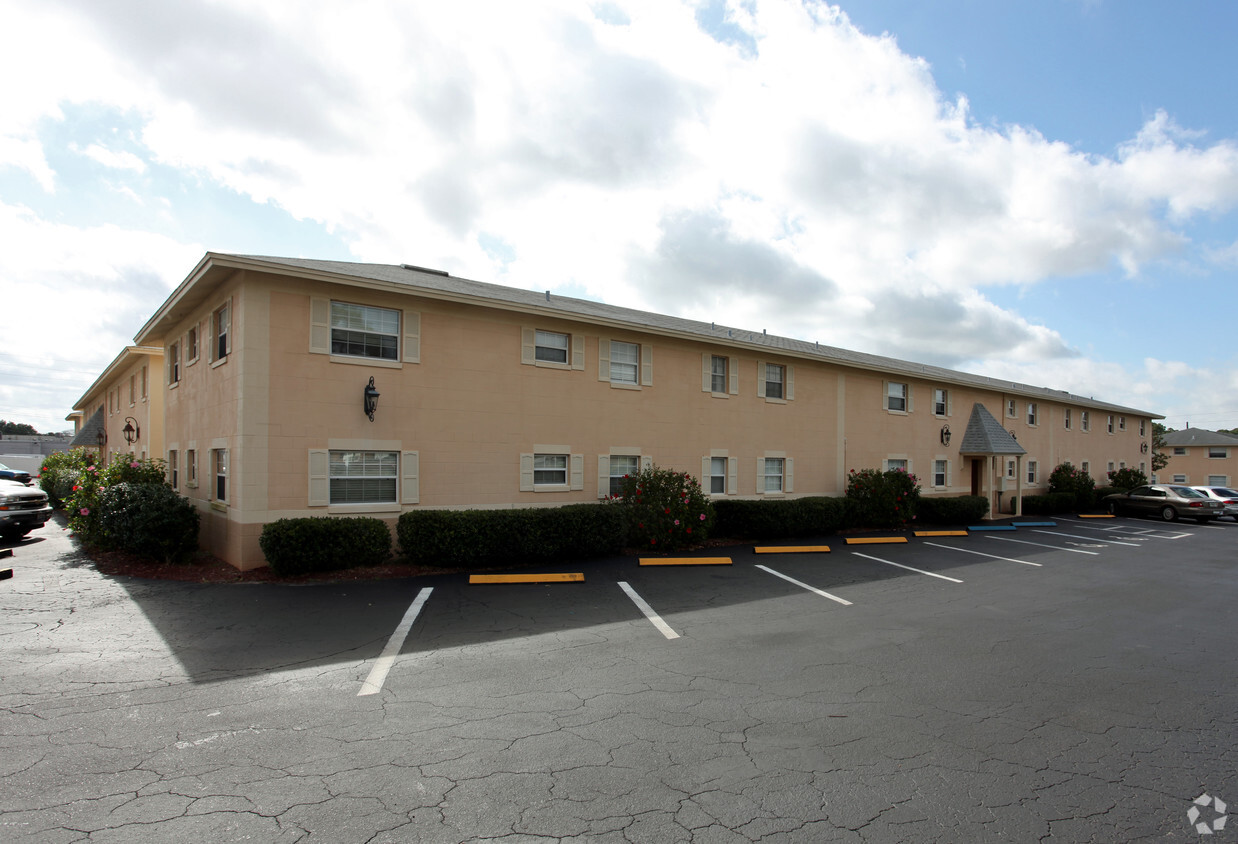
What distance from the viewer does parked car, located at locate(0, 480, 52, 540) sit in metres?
14.4

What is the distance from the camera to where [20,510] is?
14.6 meters

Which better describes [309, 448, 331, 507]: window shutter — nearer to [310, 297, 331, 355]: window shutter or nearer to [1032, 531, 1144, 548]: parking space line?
[310, 297, 331, 355]: window shutter

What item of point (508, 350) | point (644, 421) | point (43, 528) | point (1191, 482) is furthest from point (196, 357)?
point (1191, 482)

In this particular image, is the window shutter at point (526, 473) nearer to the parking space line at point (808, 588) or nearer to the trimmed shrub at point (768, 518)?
the trimmed shrub at point (768, 518)

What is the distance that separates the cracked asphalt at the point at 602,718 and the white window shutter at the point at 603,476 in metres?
5.36

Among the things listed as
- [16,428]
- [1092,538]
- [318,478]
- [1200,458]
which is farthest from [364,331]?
[16,428]

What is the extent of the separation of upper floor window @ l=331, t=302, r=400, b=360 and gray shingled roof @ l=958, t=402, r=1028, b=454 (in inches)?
888

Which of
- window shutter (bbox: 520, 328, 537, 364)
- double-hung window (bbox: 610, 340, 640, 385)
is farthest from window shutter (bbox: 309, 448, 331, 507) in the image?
double-hung window (bbox: 610, 340, 640, 385)

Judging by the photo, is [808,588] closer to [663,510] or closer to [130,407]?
[663,510]

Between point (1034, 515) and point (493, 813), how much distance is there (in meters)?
29.8

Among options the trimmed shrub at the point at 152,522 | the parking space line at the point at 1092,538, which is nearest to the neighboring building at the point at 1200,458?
the parking space line at the point at 1092,538

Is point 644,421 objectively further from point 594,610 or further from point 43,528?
point 43,528

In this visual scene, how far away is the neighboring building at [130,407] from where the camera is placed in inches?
763

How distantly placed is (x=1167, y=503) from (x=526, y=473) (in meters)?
28.5
